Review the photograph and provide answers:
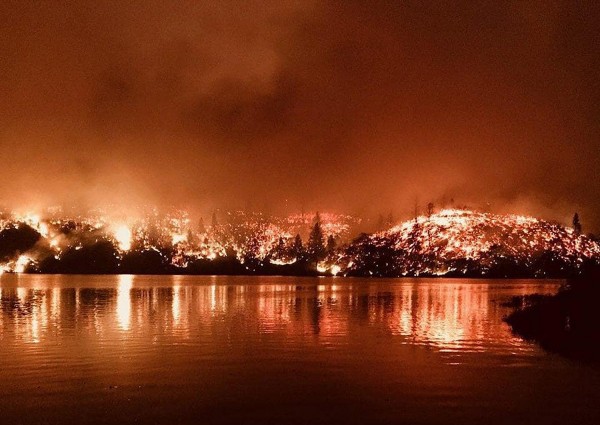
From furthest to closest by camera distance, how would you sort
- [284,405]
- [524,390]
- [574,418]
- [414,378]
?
1. [414,378]
2. [524,390]
3. [284,405]
4. [574,418]

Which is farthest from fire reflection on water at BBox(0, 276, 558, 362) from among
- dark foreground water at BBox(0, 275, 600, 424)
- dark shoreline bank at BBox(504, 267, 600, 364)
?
dark shoreline bank at BBox(504, 267, 600, 364)

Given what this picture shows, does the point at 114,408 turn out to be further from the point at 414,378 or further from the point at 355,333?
the point at 355,333

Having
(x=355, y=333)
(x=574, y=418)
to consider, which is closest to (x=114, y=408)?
(x=574, y=418)

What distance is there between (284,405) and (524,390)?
9981mm

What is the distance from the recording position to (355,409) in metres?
23.0

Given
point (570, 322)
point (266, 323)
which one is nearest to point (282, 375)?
point (266, 323)

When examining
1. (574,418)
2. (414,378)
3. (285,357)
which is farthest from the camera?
(285,357)

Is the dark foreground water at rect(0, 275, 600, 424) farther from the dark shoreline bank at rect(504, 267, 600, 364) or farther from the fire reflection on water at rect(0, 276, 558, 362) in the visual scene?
the dark shoreline bank at rect(504, 267, 600, 364)

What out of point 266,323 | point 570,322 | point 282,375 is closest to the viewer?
point 282,375

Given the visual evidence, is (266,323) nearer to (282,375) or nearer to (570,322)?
(570,322)

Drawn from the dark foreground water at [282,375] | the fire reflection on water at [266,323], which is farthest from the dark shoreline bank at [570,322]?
the dark foreground water at [282,375]

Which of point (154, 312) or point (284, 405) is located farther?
point (154, 312)

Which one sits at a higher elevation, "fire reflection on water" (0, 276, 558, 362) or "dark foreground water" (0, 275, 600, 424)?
"dark foreground water" (0, 275, 600, 424)

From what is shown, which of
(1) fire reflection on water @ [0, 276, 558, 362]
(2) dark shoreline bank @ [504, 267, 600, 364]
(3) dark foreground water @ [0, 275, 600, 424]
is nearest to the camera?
(3) dark foreground water @ [0, 275, 600, 424]
